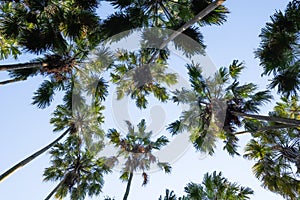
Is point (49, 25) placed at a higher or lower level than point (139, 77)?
higher

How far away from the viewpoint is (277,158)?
8.70 metres

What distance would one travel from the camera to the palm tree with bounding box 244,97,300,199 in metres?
8.30

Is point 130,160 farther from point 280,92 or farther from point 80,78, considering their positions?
point 280,92

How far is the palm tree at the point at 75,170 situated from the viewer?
31.3ft

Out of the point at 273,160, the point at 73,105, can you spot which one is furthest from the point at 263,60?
the point at 73,105

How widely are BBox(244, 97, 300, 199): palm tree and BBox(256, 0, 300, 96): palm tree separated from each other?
2.04m

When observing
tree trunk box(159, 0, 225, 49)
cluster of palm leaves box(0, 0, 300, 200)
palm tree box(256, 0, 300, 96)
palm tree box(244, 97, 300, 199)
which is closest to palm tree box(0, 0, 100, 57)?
cluster of palm leaves box(0, 0, 300, 200)

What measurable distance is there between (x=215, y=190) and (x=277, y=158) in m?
3.17

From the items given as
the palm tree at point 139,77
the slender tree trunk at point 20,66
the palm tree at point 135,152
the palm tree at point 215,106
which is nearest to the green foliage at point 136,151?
the palm tree at point 135,152

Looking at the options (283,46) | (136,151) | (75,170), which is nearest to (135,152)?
(136,151)

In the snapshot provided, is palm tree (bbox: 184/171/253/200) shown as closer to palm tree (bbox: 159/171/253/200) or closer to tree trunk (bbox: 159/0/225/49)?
palm tree (bbox: 159/171/253/200)

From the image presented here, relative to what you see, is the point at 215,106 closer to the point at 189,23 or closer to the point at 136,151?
the point at 189,23

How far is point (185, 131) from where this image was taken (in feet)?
27.9

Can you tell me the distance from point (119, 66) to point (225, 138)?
4.42 meters
